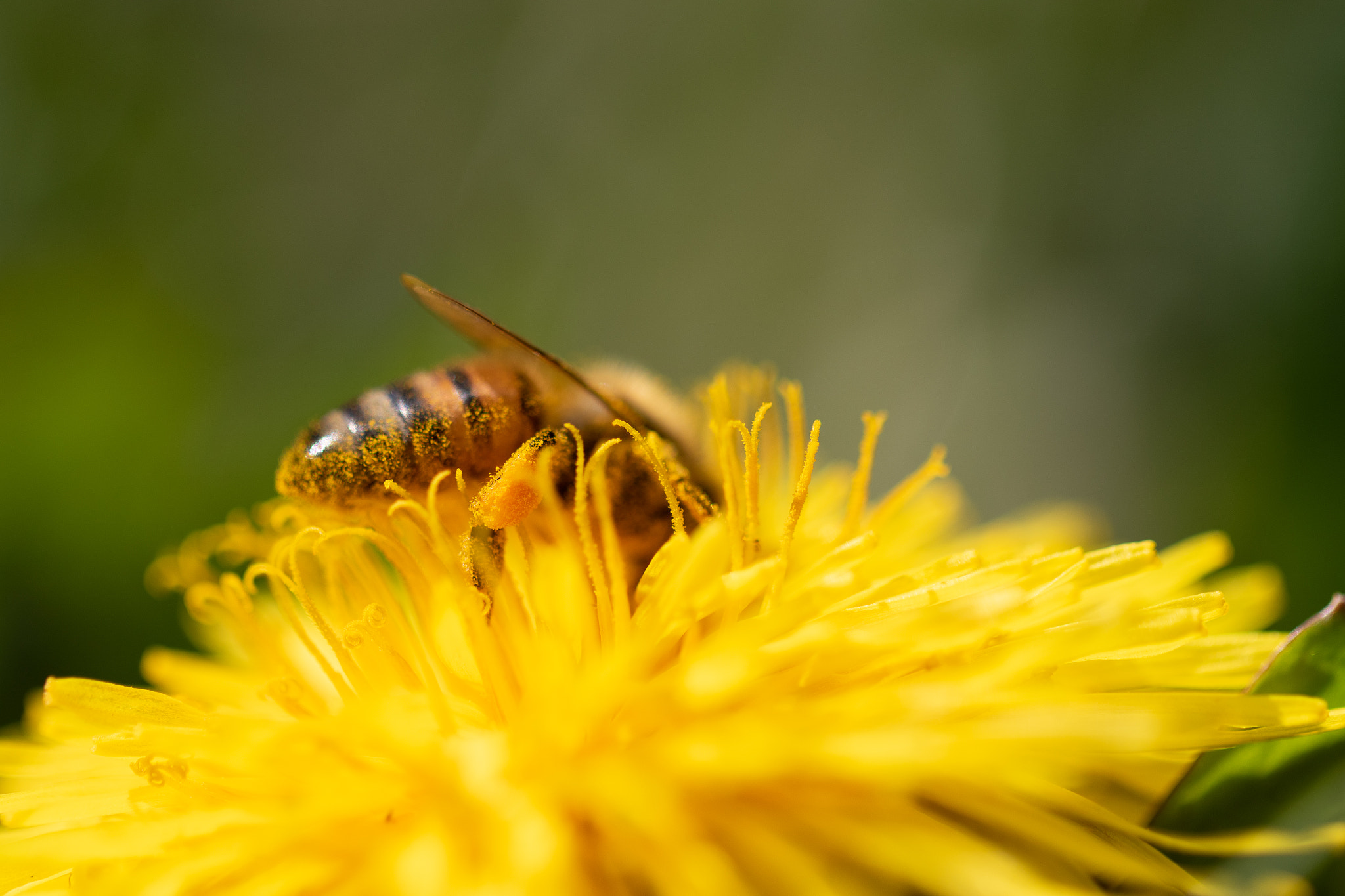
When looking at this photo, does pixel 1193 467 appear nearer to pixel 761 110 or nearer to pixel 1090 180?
pixel 1090 180

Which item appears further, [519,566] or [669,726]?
[519,566]

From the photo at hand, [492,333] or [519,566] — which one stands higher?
[492,333]

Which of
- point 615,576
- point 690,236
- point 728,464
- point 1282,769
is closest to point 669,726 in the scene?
point 615,576

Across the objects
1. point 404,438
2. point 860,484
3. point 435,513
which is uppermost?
point 404,438

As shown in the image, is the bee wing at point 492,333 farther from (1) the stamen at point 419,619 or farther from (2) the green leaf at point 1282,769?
(2) the green leaf at point 1282,769

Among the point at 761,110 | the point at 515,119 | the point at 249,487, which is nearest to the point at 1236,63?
the point at 761,110

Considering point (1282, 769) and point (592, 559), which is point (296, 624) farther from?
point (1282, 769)

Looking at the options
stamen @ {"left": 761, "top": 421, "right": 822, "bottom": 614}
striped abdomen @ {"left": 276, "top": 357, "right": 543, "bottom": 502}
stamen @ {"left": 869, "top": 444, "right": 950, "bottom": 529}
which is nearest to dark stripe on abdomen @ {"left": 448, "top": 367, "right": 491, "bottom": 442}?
striped abdomen @ {"left": 276, "top": 357, "right": 543, "bottom": 502}
